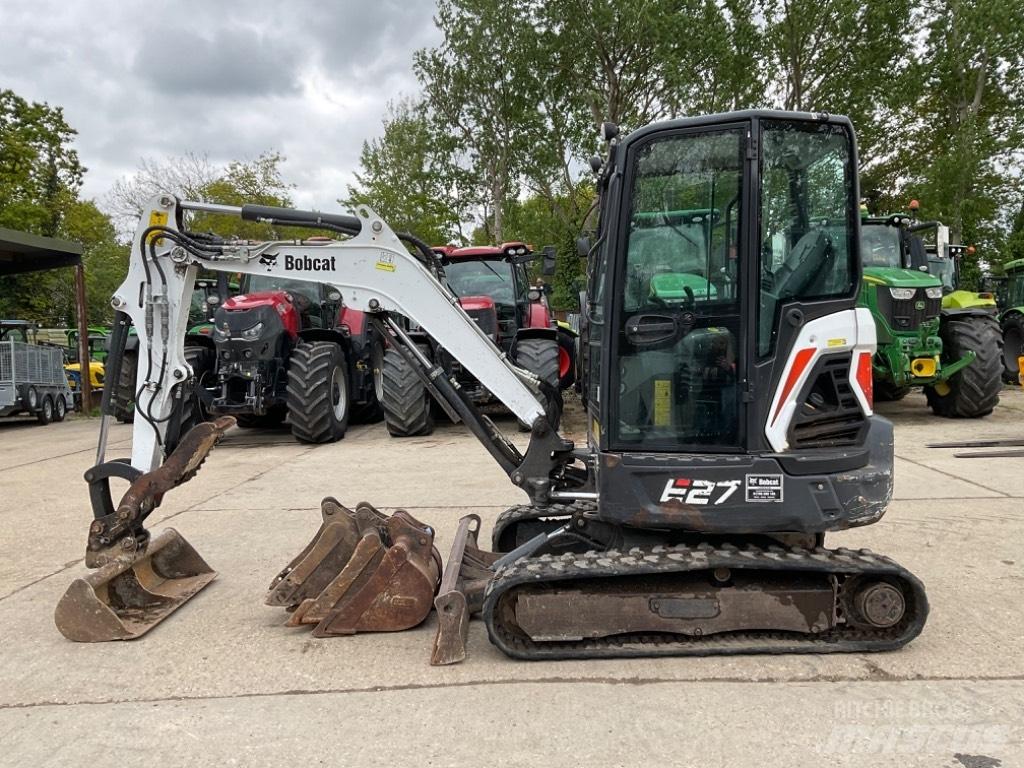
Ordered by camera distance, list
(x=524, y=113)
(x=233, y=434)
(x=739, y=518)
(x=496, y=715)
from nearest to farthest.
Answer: (x=496, y=715) → (x=739, y=518) → (x=233, y=434) → (x=524, y=113)

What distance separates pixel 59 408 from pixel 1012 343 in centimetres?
2002

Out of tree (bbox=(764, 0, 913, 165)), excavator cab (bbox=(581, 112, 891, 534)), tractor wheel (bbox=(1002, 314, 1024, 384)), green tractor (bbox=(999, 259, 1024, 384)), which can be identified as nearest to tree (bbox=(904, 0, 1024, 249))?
tree (bbox=(764, 0, 913, 165))

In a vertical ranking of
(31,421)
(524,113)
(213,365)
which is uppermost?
(524,113)

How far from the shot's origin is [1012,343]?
560 inches

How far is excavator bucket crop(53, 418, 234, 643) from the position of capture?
366 centimetres

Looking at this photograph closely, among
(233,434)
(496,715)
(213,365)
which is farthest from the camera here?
(233,434)

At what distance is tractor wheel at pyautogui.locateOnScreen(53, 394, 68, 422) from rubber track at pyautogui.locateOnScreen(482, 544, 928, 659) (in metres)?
16.4

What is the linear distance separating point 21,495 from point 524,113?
22046mm

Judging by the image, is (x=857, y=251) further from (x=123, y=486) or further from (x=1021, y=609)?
(x=123, y=486)

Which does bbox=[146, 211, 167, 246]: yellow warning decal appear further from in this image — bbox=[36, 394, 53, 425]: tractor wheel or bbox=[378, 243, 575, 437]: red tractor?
bbox=[36, 394, 53, 425]: tractor wheel

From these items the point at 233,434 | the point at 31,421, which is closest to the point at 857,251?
the point at 233,434

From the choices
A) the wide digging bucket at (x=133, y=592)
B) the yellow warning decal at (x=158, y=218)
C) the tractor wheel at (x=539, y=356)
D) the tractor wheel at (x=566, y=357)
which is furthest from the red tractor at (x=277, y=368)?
the yellow warning decal at (x=158, y=218)

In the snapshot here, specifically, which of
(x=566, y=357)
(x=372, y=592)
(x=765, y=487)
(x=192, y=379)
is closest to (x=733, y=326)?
(x=765, y=487)

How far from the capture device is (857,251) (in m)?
3.30
